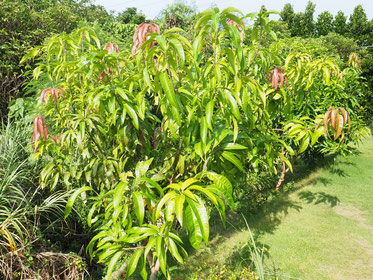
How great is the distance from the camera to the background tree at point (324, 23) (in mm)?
26531

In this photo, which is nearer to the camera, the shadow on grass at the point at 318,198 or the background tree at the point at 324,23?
the shadow on grass at the point at 318,198

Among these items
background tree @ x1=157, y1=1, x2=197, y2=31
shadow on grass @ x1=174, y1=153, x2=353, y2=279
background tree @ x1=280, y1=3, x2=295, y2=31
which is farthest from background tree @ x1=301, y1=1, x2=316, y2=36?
shadow on grass @ x1=174, y1=153, x2=353, y2=279

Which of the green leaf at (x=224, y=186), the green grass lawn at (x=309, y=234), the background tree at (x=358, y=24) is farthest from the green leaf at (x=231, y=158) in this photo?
the background tree at (x=358, y=24)

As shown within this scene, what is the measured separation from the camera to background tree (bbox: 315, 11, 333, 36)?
2653 cm

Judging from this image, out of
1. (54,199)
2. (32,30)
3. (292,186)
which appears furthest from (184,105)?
(32,30)

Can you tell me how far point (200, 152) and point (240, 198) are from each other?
10.3 ft

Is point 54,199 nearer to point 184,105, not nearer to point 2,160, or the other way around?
point 2,160

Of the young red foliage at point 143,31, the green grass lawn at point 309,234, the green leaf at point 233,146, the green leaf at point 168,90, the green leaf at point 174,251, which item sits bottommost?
the green grass lawn at point 309,234

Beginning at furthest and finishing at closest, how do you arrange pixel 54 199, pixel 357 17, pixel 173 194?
1. pixel 357 17
2. pixel 54 199
3. pixel 173 194

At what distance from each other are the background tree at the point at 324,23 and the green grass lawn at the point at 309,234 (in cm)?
2654

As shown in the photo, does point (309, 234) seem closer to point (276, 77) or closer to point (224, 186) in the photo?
point (276, 77)

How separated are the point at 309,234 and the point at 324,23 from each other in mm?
29199

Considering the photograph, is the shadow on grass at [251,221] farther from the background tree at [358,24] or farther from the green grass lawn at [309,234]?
the background tree at [358,24]

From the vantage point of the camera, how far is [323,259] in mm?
2740
